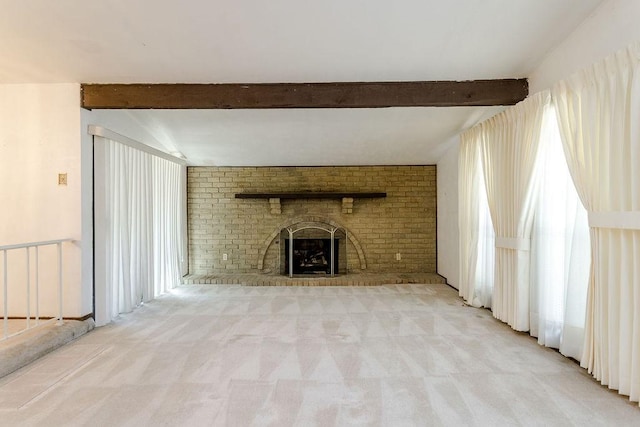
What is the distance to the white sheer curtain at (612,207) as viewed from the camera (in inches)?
83.6

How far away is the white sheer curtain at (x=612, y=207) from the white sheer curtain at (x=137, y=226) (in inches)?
175

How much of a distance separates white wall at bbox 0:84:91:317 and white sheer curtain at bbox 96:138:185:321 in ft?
0.99

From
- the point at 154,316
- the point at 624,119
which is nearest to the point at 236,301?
the point at 154,316

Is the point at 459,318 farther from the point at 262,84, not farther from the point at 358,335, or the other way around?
the point at 262,84

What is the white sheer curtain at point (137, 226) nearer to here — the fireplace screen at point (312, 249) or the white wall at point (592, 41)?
the fireplace screen at point (312, 249)

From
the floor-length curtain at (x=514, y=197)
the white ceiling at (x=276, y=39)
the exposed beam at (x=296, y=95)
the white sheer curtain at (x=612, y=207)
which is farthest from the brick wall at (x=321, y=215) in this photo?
the white sheer curtain at (x=612, y=207)

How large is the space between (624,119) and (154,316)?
4.60m

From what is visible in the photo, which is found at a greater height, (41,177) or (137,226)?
(41,177)

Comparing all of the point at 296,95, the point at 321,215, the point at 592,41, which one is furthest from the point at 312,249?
the point at 592,41

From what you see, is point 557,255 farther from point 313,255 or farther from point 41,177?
point 41,177

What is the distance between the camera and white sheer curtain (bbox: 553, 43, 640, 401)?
2.12m

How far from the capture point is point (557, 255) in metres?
3.06

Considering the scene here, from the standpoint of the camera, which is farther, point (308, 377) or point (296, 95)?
point (296, 95)

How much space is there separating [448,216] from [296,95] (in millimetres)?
3473
